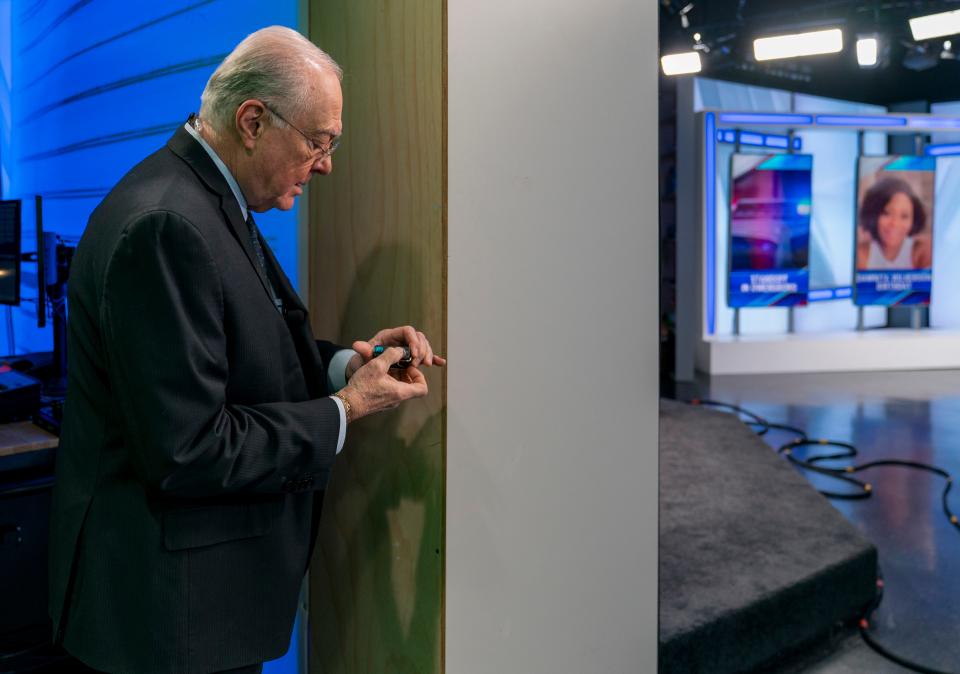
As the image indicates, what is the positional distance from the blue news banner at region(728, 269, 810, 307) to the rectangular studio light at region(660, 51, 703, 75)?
79.8 inches

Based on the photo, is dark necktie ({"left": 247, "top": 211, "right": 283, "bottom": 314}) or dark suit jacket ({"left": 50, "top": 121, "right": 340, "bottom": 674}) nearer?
dark suit jacket ({"left": 50, "top": 121, "right": 340, "bottom": 674})

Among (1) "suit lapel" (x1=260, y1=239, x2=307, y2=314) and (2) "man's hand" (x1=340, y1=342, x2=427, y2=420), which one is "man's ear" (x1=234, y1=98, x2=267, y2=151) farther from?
(2) "man's hand" (x1=340, y1=342, x2=427, y2=420)

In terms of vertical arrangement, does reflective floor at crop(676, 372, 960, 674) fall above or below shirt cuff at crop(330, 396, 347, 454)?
below

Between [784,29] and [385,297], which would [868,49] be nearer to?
[784,29]

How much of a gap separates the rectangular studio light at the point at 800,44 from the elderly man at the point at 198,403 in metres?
7.44

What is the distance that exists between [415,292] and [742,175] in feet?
24.2

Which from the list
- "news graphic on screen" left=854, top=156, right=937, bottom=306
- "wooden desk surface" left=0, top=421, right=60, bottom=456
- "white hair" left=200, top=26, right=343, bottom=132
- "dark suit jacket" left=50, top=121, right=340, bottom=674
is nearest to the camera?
"dark suit jacket" left=50, top=121, right=340, bottom=674

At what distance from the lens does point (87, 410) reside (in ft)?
4.11

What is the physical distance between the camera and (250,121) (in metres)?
1.25

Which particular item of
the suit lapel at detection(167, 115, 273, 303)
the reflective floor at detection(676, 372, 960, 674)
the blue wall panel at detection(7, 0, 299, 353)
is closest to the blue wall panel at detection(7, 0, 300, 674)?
the blue wall panel at detection(7, 0, 299, 353)

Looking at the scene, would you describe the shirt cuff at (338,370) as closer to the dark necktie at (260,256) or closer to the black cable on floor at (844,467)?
the dark necktie at (260,256)

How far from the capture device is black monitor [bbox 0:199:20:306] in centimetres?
284

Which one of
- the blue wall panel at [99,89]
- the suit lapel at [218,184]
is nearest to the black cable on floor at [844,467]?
the suit lapel at [218,184]

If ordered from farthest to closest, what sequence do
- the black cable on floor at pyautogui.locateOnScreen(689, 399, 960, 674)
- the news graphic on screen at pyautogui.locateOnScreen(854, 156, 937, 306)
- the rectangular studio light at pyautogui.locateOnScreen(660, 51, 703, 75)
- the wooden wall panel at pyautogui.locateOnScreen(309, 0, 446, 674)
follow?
1. the news graphic on screen at pyautogui.locateOnScreen(854, 156, 937, 306)
2. the rectangular studio light at pyautogui.locateOnScreen(660, 51, 703, 75)
3. the black cable on floor at pyautogui.locateOnScreen(689, 399, 960, 674)
4. the wooden wall panel at pyautogui.locateOnScreen(309, 0, 446, 674)
